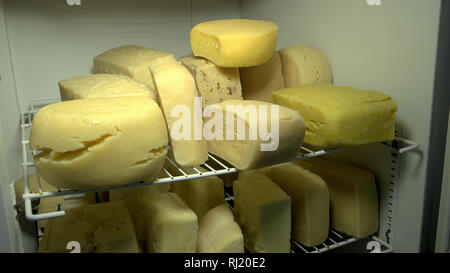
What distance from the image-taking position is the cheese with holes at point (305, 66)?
127cm

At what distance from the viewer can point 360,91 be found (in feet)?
3.67

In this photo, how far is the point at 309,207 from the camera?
1141 mm

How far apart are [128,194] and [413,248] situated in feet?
2.91

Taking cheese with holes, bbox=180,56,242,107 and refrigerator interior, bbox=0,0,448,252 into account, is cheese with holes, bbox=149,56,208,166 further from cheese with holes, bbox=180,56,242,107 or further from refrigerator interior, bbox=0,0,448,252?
refrigerator interior, bbox=0,0,448,252

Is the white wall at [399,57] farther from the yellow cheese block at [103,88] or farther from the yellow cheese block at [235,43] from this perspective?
the yellow cheese block at [103,88]

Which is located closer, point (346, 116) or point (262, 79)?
point (346, 116)

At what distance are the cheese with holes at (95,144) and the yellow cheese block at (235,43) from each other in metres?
0.33

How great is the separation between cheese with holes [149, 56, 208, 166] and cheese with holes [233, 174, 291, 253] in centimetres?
21

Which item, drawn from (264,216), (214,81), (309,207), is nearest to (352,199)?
(309,207)

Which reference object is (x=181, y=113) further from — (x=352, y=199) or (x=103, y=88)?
(x=352, y=199)

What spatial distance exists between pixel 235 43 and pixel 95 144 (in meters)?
0.49

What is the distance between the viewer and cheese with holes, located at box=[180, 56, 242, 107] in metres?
1.09
